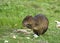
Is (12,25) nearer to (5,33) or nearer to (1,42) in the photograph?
(5,33)

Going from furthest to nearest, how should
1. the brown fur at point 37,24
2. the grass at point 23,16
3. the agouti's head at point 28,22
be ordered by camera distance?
the grass at point 23,16 < the brown fur at point 37,24 < the agouti's head at point 28,22

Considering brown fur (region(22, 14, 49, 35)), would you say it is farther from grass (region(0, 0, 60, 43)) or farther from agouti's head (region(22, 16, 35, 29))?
grass (region(0, 0, 60, 43))

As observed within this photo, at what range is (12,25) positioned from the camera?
10.7 metres

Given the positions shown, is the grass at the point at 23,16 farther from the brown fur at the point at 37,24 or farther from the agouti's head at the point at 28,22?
the agouti's head at the point at 28,22

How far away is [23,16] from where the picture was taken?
1261 cm

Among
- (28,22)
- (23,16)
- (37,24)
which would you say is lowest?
(23,16)

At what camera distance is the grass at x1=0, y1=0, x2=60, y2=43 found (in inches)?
352

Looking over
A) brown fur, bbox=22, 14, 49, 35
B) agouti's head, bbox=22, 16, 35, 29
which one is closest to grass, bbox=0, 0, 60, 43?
brown fur, bbox=22, 14, 49, 35

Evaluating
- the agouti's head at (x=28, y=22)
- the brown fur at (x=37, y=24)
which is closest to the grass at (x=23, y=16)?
the brown fur at (x=37, y=24)

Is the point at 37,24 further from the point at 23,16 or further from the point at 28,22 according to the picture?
the point at 23,16

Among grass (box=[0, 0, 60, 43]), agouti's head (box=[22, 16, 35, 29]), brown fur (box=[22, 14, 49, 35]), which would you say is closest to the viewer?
agouti's head (box=[22, 16, 35, 29])

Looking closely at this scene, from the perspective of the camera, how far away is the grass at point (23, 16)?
8.94 m

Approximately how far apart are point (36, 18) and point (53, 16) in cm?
434

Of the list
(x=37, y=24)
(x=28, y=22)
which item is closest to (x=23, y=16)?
(x=37, y=24)
